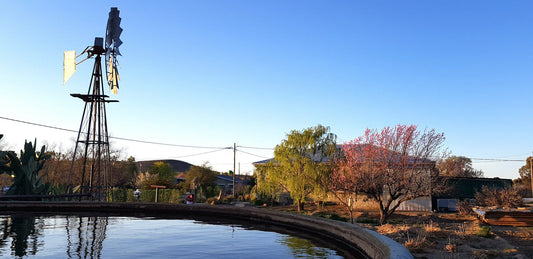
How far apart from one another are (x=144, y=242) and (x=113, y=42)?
21110mm

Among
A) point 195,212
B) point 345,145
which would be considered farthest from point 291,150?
point 195,212

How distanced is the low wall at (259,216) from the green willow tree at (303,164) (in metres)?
10.5

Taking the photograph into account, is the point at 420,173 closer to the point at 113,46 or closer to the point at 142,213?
the point at 142,213

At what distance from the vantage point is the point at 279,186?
30953 millimetres

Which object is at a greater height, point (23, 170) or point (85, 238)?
point (23, 170)

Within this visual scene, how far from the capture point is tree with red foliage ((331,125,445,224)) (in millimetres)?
18078

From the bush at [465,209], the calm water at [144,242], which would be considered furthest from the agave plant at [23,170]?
the bush at [465,209]

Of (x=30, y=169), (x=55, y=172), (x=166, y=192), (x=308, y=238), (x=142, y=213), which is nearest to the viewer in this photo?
(x=308, y=238)

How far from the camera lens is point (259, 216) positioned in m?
16.6

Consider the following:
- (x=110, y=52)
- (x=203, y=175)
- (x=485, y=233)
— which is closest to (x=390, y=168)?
(x=485, y=233)

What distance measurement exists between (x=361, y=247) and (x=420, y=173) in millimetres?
10391

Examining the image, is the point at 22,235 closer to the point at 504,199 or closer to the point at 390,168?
the point at 390,168

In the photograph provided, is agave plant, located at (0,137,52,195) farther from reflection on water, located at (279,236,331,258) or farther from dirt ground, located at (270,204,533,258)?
dirt ground, located at (270,204,533,258)

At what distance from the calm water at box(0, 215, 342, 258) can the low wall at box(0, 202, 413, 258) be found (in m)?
0.88
